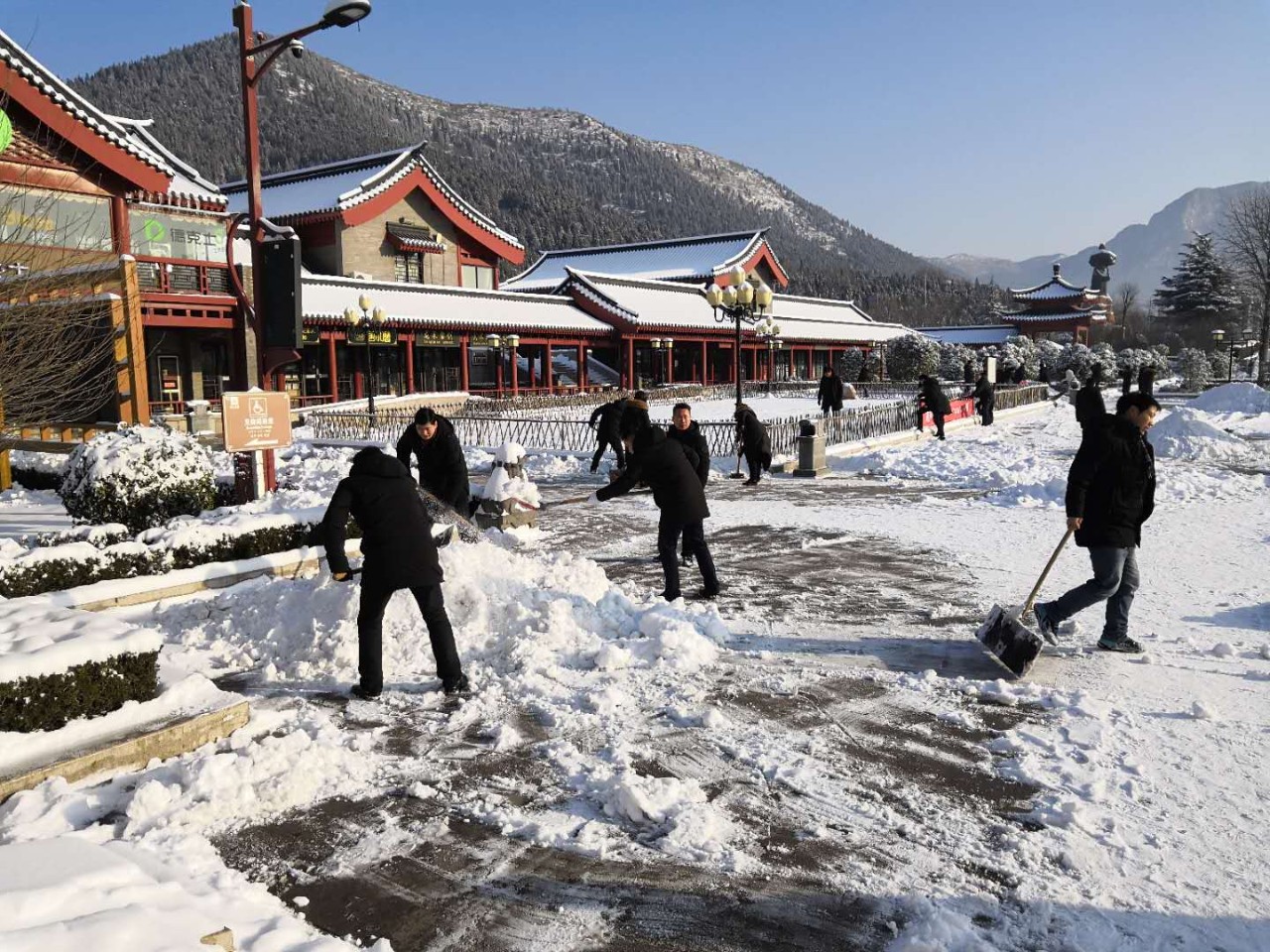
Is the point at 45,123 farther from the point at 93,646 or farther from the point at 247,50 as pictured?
the point at 93,646

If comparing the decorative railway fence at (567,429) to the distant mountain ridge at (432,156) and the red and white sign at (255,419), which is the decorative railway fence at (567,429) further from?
the distant mountain ridge at (432,156)

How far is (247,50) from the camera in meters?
9.00

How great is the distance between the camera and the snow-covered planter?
13.8 feet

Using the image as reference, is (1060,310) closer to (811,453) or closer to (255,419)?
(811,453)

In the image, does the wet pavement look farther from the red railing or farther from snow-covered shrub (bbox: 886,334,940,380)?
snow-covered shrub (bbox: 886,334,940,380)

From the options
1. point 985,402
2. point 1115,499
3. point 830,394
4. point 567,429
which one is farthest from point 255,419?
point 985,402

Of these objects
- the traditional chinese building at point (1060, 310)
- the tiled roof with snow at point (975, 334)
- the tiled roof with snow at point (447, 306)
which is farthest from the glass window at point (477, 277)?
Answer: the traditional chinese building at point (1060, 310)

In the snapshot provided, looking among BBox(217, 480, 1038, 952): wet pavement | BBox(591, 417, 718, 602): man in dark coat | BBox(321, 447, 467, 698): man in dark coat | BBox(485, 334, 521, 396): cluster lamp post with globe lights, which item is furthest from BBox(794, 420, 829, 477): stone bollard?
BBox(485, 334, 521, 396): cluster lamp post with globe lights

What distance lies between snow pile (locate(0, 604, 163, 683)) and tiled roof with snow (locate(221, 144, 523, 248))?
28.9 m

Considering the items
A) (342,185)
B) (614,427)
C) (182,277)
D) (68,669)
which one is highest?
(342,185)

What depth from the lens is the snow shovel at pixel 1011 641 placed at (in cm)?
555

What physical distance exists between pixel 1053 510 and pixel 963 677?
23.3 feet

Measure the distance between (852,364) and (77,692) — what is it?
4658 cm

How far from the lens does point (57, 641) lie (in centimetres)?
463
